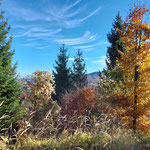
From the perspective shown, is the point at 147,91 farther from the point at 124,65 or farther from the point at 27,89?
the point at 27,89

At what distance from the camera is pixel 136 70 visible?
18.7ft

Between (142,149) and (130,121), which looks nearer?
(142,149)

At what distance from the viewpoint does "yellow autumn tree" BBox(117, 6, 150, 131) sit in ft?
18.9

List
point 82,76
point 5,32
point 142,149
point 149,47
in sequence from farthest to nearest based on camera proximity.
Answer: point 82,76 < point 5,32 < point 149,47 < point 142,149

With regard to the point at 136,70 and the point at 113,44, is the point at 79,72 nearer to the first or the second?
the point at 113,44

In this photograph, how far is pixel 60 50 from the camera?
2519 centimetres

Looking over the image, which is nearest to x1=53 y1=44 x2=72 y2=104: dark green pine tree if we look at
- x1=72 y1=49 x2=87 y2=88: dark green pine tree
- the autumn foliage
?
x1=72 y1=49 x2=87 y2=88: dark green pine tree

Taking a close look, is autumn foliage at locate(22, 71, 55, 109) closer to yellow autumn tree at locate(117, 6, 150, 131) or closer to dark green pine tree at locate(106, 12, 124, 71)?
yellow autumn tree at locate(117, 6, 150, 131)

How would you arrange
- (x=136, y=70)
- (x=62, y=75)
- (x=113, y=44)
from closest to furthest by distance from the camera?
(x=136, y=70) → (x=113, y=44) → (x=62, y=75)

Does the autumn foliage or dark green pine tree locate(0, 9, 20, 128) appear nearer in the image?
dark green pine tree locate(0, 9, 20, 128)

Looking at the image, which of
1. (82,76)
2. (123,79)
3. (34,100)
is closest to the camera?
(123,79)

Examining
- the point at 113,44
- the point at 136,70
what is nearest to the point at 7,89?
the point at 136,70

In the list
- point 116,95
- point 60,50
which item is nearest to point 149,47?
point 116,95

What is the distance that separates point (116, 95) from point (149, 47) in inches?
101
